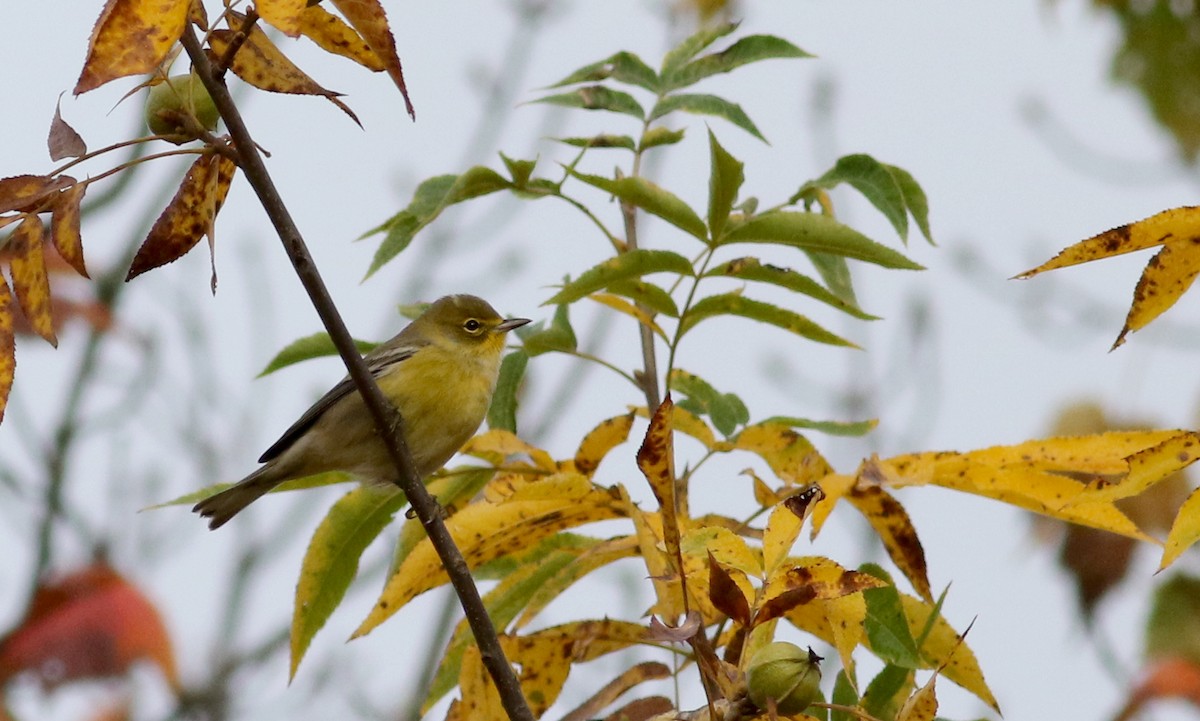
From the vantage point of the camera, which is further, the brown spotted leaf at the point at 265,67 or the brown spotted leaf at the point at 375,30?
the brown spotted leaf at the point at 265,67

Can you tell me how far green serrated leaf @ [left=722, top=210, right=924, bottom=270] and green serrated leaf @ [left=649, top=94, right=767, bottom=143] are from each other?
0.31m

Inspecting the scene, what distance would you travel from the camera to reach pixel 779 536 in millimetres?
2049

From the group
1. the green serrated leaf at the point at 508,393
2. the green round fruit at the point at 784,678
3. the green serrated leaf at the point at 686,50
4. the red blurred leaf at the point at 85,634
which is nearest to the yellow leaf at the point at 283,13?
the green round fruit at the point at 784,678

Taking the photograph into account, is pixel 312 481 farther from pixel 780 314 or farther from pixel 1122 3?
pixel 1122 3

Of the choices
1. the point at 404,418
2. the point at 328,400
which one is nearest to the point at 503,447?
the point at 404,418

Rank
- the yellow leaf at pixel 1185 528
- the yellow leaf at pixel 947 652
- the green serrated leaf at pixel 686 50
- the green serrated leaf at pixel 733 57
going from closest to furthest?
the yellow leaf at pixel 1185 528 → the yellow leaf at pixel 947 652 → the green serrated leaf at pixel 733 57 → the green serrated leaf at pixel 686 50

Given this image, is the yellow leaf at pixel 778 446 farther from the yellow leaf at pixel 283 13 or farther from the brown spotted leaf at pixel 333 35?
the yellow leaf at pixel 283 13

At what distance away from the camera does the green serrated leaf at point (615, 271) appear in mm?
2818

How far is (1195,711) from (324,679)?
25.5 ft

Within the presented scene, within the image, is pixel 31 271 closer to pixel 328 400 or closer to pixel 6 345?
pixel 6 345

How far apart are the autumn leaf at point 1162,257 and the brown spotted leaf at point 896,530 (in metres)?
0.65

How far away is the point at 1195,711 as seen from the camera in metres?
3.98

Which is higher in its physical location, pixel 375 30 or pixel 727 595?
pixel 375 30

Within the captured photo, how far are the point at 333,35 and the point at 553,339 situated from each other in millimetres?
1213
